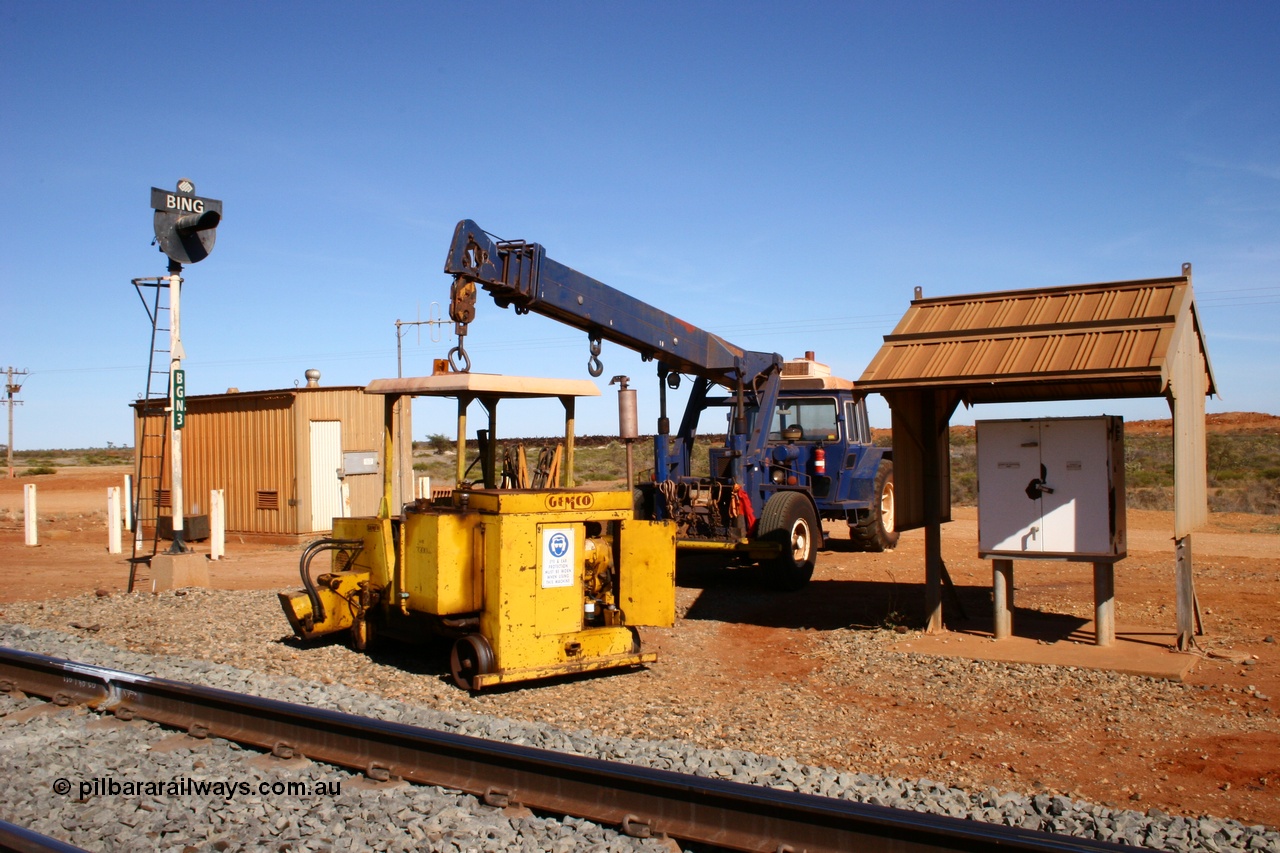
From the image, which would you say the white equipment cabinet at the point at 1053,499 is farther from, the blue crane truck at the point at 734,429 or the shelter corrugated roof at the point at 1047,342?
the blue crane truck at the point at 734,429

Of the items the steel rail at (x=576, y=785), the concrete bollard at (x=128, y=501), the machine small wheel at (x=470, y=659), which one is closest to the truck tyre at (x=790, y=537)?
the machine small wheel at (x=470, y=659)

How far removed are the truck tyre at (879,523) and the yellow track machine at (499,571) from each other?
7860 millimetres

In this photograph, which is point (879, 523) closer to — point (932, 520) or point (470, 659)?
point (932, 520)

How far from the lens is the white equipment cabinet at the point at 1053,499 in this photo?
359 inches

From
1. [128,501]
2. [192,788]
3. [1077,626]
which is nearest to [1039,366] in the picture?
[1077,626]

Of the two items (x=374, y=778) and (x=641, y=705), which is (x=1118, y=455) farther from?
(x=374, y=778)

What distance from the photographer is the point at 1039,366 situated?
8969 millimetres

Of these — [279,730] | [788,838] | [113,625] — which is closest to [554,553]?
[279,730]

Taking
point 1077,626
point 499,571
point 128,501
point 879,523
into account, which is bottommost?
point 1077,626

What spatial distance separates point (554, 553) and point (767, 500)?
5.78 metres

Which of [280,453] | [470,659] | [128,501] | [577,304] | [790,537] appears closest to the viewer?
[470,659]

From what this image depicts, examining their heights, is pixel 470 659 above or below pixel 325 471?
below

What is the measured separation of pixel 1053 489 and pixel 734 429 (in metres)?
5.00

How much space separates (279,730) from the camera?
6.29 meters
